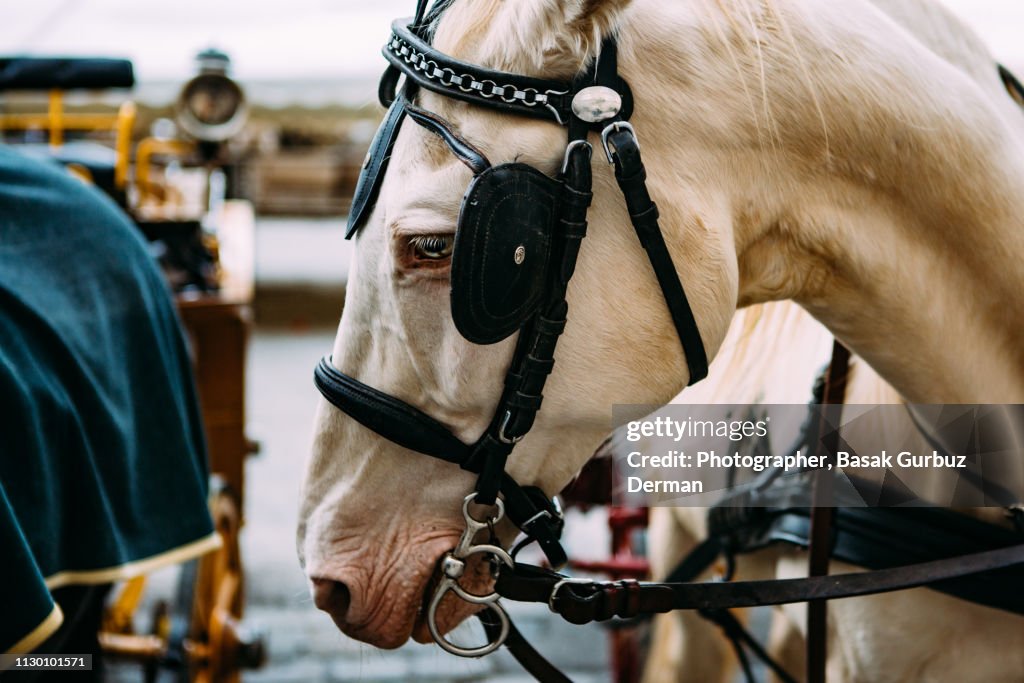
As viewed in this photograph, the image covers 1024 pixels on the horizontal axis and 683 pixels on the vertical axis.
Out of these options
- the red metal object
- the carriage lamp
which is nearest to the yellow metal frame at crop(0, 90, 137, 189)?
the carriage lamp

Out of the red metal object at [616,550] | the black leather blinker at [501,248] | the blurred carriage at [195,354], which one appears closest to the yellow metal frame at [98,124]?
the blurred carriage at [195,354]

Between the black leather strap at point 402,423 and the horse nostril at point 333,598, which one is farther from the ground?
the black leather strap at point 402,423

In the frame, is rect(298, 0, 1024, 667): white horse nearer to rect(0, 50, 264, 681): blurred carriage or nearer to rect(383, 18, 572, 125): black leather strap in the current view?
rect(383, 18, 572, 125): black leather strap

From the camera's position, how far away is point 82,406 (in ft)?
5.34

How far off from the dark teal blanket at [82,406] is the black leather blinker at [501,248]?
73cm

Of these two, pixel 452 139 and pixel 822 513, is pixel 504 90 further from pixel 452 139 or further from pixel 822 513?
pixel 822 513

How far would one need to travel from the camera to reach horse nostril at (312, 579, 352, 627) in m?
1.17

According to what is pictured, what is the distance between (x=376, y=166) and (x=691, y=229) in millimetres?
368

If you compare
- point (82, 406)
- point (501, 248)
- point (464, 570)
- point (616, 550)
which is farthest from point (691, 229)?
point (616, 550)

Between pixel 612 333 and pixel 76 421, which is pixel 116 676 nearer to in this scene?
pixel 76 421

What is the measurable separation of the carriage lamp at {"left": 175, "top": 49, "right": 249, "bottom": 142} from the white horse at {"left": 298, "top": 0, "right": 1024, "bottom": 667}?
303 centimetres

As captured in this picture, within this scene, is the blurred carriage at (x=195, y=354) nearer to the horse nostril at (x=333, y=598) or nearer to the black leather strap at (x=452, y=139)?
the horse nostril at (x=333, y=598)

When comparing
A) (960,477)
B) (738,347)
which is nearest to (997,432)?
(960,477)

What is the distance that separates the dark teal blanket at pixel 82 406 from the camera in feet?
4.70
